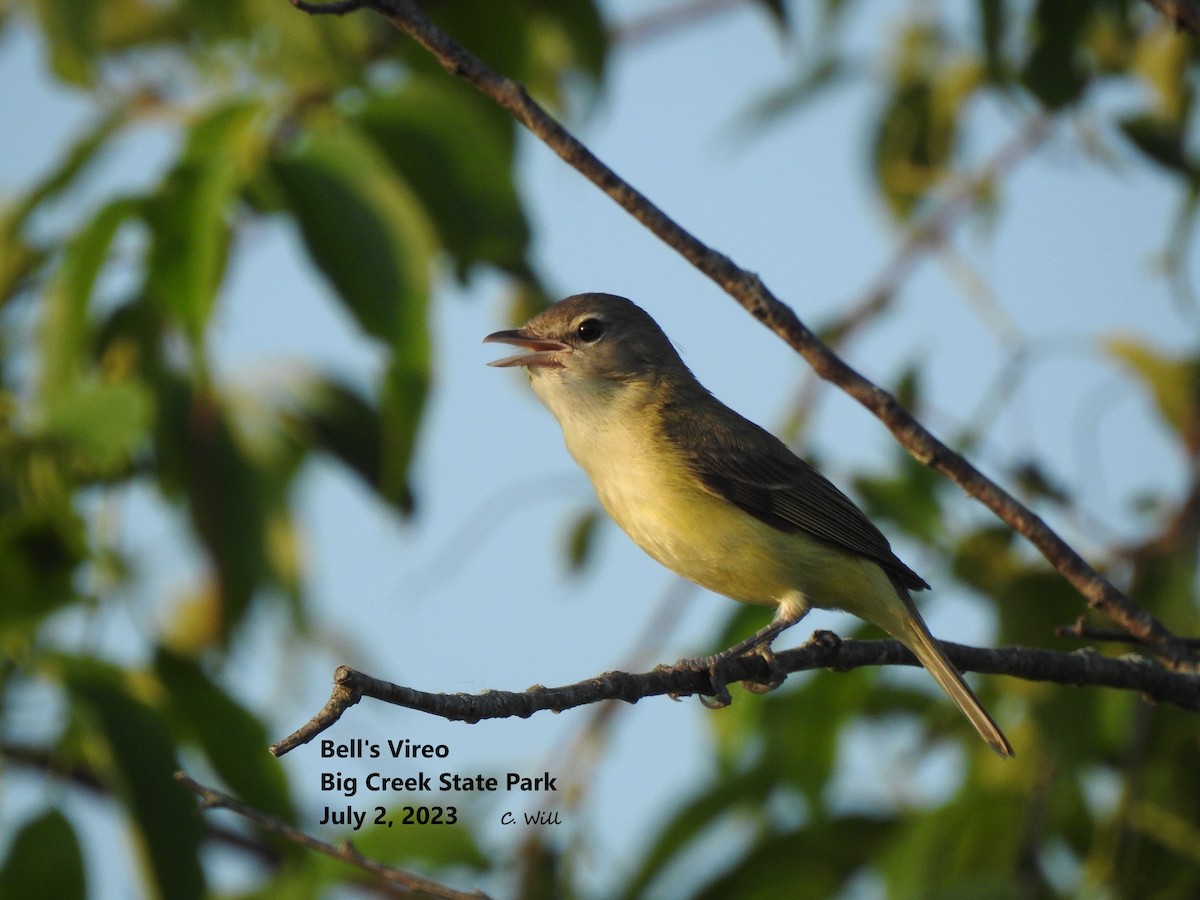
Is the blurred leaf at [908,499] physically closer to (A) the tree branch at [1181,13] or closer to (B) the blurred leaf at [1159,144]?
(B) the blurred leaf at [1159,144]

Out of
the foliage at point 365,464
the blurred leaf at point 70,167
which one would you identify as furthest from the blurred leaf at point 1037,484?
the blurred leaf at point 70,167

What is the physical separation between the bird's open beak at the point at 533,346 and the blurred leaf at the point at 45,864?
6.31 feet

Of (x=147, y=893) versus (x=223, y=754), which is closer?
(x=147, y=893)

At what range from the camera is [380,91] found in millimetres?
4254

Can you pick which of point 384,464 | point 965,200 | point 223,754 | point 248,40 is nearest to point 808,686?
point 384,464

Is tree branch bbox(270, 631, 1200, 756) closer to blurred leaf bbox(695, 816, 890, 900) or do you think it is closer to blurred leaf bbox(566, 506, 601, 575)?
blurred leaf bbox(695, 816, 890, 900)

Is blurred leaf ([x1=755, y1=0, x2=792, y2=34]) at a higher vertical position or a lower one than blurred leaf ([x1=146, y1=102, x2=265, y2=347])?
higher

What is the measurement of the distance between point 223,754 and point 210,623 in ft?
3.76

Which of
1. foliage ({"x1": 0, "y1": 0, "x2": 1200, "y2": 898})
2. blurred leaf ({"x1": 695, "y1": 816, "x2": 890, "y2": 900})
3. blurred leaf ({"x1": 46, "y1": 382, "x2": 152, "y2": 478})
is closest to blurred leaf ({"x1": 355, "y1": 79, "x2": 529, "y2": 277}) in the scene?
foliage ({"x1": 0, "y1": 0, "x2": 1200, "y2": 898})

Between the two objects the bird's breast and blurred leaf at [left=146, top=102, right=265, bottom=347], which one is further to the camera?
the bird's breast

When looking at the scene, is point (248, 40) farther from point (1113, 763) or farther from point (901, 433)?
point (1113, 763)

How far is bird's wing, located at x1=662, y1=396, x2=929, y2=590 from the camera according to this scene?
429cm

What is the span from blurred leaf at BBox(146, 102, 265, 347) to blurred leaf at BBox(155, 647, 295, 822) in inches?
40.4

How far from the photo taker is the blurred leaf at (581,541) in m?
6.06
